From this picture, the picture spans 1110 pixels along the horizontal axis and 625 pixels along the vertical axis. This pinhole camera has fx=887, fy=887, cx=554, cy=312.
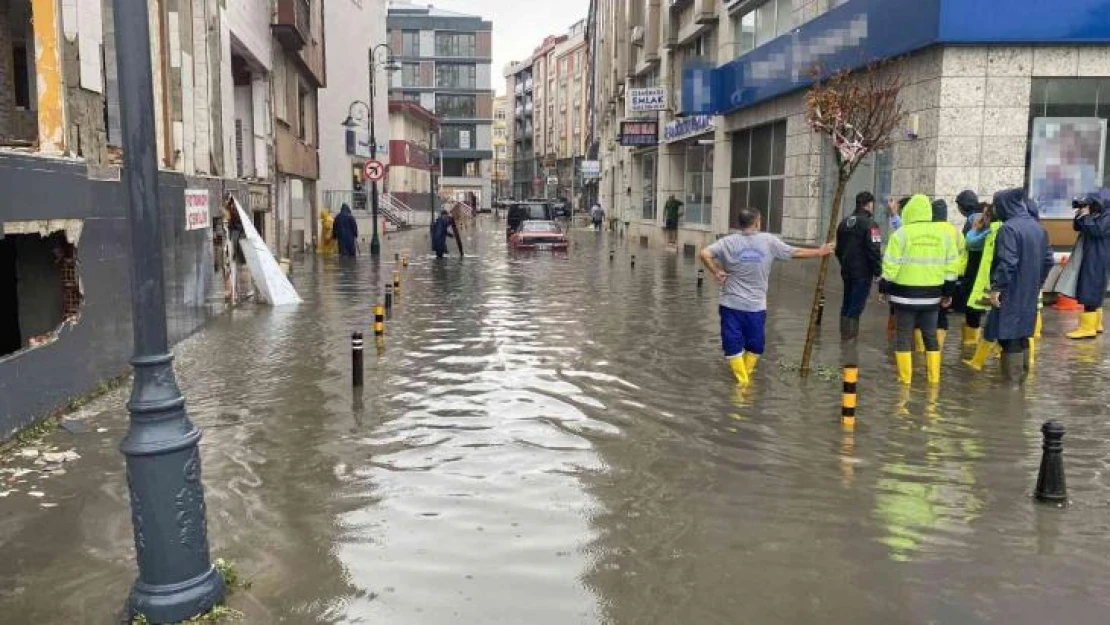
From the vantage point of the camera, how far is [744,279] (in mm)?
8961

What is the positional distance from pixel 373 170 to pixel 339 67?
1619 cm

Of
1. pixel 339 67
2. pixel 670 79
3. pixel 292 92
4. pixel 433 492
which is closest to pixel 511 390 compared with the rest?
pixel 433 492

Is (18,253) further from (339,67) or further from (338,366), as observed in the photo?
(339,67)

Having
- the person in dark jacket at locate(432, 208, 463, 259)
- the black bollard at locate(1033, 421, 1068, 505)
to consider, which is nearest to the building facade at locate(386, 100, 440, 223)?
the person in dark jacket at locate(432, 208, 463, 259)

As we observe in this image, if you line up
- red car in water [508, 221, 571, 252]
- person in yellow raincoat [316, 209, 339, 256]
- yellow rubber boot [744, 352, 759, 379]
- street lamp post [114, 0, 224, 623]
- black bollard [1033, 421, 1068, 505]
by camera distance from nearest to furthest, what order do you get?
street lamp post [114, 0, 224, 623]
black bollard [1033, 421, 1068, 505]
yellow rubber boot [744, 352, 759, 379]
red car in water [508, 221, 571, 252]
person in yellow raincoat [316, 209, 339, 256]

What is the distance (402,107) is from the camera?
2569 inches

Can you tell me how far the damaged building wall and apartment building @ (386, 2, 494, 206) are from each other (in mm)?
94109

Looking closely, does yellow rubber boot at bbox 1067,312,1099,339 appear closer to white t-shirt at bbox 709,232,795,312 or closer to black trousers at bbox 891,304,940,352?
black trousers at bbox 891,304,940,352

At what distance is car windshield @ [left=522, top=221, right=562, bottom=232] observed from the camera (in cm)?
3156

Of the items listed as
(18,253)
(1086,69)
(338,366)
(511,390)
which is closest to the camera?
(18,253)

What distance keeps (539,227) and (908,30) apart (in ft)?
59.0

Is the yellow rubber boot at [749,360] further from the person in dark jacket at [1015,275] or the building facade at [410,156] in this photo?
the building facade at [410,156]

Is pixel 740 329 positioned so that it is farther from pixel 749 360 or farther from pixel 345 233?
pixel 345 233

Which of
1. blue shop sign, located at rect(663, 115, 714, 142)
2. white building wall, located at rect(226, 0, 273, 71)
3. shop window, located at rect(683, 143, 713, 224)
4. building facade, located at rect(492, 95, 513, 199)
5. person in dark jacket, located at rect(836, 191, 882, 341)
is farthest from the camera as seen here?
building facade, located at rect(492, 95, 513, 199)
